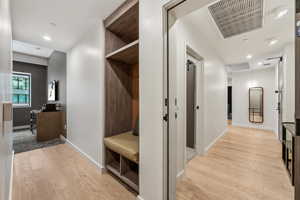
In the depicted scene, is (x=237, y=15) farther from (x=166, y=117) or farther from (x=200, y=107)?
(x=166, y=117)

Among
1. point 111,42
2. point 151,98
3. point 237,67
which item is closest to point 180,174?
point 151,98

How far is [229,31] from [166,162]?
2.61m

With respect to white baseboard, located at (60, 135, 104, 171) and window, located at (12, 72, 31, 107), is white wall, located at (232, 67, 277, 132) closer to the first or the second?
white baseboard, located at (60, 135, 104, 171)

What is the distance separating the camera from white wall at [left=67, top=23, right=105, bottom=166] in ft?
6.53

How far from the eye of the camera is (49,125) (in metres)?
3.46

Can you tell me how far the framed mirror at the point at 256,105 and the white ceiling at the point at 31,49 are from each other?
25.7 ft

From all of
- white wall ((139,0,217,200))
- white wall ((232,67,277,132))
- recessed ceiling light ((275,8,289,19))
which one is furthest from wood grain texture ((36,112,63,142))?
white wall ((232,67,277,132))

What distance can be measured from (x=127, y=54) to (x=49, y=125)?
3.23m

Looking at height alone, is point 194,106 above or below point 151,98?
below

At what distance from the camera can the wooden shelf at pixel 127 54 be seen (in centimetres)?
164

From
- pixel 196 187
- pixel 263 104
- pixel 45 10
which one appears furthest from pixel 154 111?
pixel 263 104

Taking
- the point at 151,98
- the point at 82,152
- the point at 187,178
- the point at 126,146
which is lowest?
the point at 187,178

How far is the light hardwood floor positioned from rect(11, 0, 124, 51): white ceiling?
2.68m

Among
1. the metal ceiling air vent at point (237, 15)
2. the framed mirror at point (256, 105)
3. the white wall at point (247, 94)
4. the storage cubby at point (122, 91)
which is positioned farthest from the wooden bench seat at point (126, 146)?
the framed mirror at point (256, 105)
